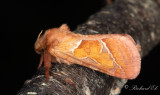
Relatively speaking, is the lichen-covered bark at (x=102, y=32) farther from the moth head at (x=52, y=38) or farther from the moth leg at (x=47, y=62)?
the moth head at (x=52, y=38)

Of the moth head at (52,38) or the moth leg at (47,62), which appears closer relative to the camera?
the moth leg at (47,62)

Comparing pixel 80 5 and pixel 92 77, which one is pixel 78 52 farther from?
pixel 80 5

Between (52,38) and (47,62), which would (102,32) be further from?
(47,62)

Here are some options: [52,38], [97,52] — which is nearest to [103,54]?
[97,52]

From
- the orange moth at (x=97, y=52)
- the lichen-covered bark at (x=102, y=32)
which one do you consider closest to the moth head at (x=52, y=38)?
the orange moth at (x=97, y=52)

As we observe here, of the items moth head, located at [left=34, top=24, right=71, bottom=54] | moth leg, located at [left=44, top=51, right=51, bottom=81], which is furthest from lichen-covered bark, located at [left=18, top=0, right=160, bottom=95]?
moth head, located at [left=34, top=24, right=71, bottom=54]
